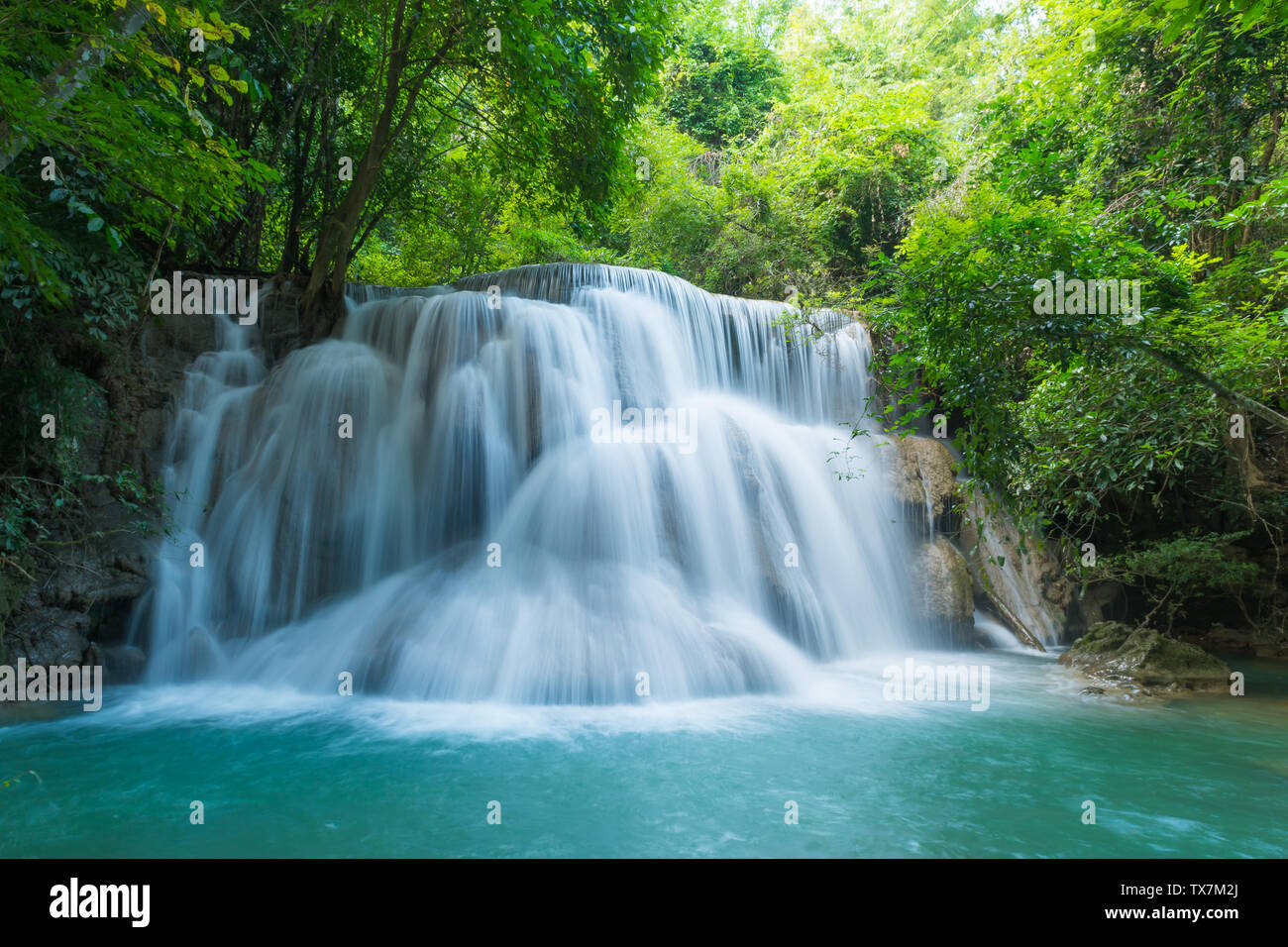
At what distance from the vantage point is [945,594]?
33.1ft

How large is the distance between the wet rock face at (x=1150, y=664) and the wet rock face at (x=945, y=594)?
65.8 inches

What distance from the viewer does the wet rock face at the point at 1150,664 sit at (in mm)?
7547

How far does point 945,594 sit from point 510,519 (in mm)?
6125

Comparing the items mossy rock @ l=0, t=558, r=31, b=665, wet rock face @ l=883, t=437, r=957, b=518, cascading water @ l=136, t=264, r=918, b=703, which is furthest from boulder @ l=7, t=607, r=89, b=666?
wet rock face @ l=883, t=437, r=957, b=518

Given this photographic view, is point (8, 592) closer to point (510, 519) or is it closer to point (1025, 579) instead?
point (510, 519)

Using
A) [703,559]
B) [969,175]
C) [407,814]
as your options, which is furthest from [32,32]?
[969,175]

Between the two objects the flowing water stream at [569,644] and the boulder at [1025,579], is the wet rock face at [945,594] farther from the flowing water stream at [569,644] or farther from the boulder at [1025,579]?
the boulder at [1025,579]

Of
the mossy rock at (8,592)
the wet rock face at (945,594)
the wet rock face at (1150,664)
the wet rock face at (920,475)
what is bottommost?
the wet rock face at (1150,664)

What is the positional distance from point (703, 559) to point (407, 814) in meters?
5.05

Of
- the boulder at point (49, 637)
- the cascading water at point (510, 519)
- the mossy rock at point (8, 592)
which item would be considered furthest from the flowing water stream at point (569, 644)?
the mossy rock at point (8, 592)

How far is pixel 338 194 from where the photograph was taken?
1272 centimetres

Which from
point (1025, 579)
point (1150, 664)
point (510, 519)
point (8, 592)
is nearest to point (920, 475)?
point (1025, 579)

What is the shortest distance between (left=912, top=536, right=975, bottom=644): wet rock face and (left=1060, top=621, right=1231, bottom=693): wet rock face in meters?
1.67

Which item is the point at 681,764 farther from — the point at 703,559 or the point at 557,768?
the point at 703,559
